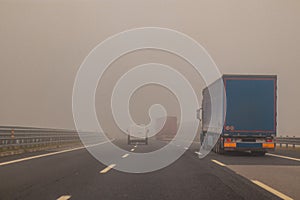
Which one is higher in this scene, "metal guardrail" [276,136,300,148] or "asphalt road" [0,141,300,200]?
"metal guardrail" [276,136,300,148]

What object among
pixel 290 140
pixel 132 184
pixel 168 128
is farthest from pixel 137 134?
pixel 168 128

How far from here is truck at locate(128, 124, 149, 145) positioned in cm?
2939

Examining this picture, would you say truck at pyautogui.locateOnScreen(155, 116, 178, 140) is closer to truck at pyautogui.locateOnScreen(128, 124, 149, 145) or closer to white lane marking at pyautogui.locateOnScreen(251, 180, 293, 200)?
truck at pyautogui.locateOnScreen(128, 124, 149, 145)

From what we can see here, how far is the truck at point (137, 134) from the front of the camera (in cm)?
2939

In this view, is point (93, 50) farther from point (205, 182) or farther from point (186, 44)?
point (205, 182)

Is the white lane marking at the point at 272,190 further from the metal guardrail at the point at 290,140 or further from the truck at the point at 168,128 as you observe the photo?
the truck at the point at 168,128

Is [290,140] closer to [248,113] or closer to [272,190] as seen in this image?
[248,113]

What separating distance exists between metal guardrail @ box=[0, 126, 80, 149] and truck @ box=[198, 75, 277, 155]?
948 centimetres

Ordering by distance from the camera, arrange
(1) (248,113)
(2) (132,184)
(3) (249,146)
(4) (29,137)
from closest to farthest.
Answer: (2) (132,184), (3) (249,146), (1) (248,113), (4) (29,137)

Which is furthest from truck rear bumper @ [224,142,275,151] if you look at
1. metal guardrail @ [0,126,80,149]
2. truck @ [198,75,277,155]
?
metal guardrail @ [0,126,80,149]

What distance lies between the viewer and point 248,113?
1686 cm

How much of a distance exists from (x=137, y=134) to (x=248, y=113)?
13.9 meters

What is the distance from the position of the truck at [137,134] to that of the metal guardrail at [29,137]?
4.78 m

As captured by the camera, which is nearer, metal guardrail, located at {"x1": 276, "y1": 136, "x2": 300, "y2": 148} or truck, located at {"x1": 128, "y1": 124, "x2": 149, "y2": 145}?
metal guardrail, located at {"x1": 276, "y1": 136, "x2": 300, "y2": 148}
